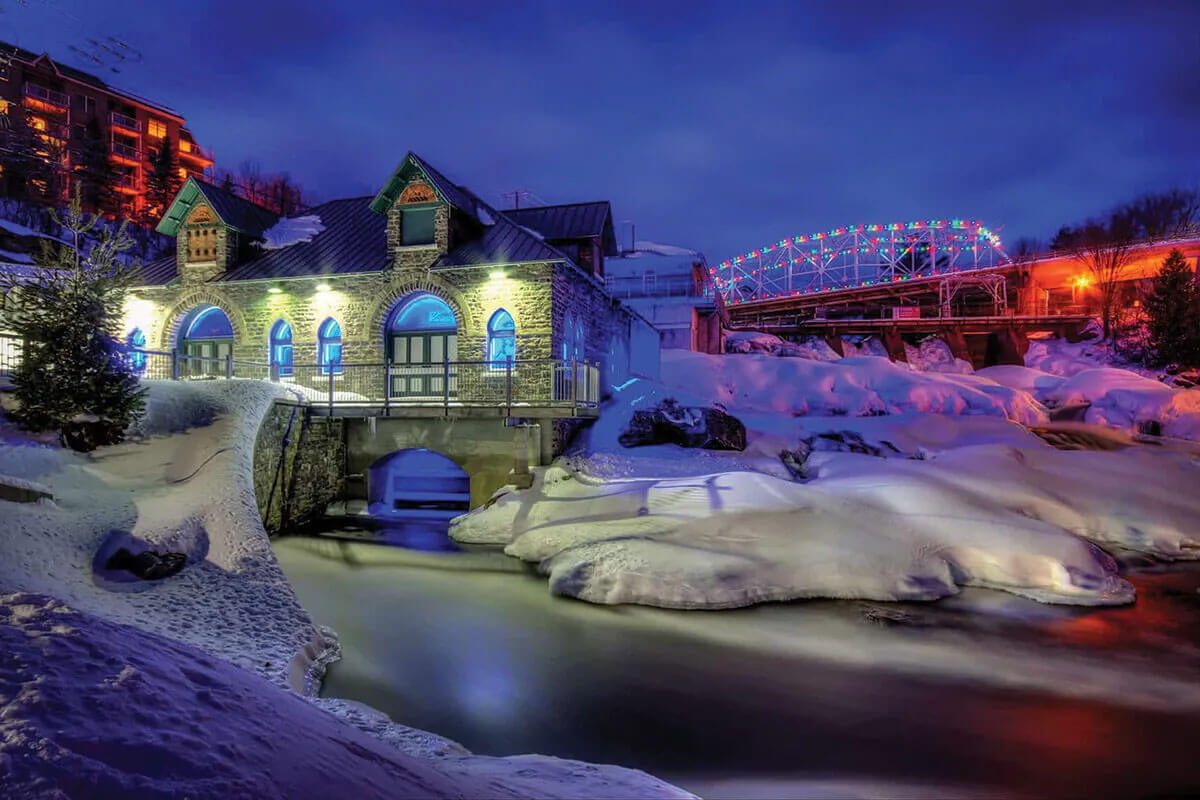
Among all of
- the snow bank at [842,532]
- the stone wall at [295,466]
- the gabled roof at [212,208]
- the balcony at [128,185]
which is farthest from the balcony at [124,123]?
the snow bank at [842,532]

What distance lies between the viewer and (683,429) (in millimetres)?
17797

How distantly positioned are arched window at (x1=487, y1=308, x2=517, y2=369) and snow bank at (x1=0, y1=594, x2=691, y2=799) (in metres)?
14.3

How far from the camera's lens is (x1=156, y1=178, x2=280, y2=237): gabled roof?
20.7 metres

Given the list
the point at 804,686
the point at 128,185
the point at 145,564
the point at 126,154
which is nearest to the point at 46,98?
the point at 126,154

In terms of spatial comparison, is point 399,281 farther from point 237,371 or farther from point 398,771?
point 398,771

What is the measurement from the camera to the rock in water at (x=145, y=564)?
8023 millimetres

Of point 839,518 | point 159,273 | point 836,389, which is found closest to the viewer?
point 839,518

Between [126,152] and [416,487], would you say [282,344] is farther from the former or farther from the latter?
[126,152]

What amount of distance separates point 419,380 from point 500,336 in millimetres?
3078

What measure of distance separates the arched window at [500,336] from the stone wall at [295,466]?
4.75 m

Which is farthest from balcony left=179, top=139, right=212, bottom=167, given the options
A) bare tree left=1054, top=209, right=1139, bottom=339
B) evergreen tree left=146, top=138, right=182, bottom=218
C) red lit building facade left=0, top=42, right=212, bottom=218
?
bare tree left=1054, top=209, right=1139, bottom=339

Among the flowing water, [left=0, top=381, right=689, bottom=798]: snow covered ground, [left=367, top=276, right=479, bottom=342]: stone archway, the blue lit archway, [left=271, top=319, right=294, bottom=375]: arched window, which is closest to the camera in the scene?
[left=0, top=381, right=689, bottom=798]: snow covered ground

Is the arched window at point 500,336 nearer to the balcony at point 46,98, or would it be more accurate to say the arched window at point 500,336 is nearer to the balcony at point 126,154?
the balcony at point 46,98

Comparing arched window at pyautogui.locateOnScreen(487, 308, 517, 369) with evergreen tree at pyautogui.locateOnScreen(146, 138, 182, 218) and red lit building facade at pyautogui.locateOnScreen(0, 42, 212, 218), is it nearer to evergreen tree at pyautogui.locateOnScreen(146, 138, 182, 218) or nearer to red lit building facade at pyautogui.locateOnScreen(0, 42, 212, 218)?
red lit building facade at pyautogui.locateOnScreen(0, 42, 212, 218)
